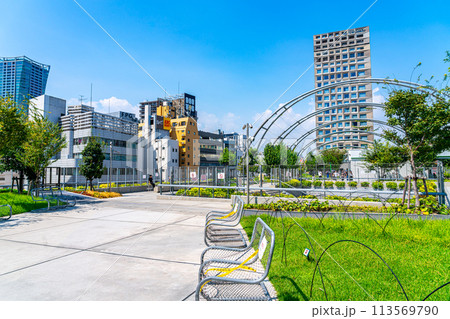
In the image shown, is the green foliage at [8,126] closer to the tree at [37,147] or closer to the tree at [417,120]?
the tree at [37,147]

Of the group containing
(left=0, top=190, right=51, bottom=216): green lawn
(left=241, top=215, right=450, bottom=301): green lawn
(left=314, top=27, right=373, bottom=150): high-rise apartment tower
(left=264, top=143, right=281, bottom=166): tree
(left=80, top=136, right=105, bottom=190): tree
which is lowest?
(left=241, top=215, right=450, bottom=301): green lawn

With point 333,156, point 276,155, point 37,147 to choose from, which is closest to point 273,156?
point 276,155

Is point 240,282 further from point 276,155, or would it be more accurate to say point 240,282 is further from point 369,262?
point 276,155

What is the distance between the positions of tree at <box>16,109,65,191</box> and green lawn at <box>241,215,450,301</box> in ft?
42.9

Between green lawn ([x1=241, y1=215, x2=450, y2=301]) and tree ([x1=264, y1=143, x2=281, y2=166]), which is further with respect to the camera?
tree ([x1=264, y1=143, x2=281, y2=166])

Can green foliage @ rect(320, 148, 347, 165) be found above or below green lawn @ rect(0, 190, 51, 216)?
above

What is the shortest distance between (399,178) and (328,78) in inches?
3711

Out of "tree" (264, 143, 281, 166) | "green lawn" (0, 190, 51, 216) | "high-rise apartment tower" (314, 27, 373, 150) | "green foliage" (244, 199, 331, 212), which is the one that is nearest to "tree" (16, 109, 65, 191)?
"green lawn" (0, 190, 51, 216)

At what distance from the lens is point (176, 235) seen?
7.00 metres

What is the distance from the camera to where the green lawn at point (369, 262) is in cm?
329

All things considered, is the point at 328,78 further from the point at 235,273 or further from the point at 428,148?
the point at 235,273

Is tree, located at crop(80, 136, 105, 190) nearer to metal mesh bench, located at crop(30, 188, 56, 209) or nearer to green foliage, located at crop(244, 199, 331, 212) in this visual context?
metal mesh bench, located at crop(30, 188, 56, 209)

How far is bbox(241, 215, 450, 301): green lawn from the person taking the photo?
3.29m
